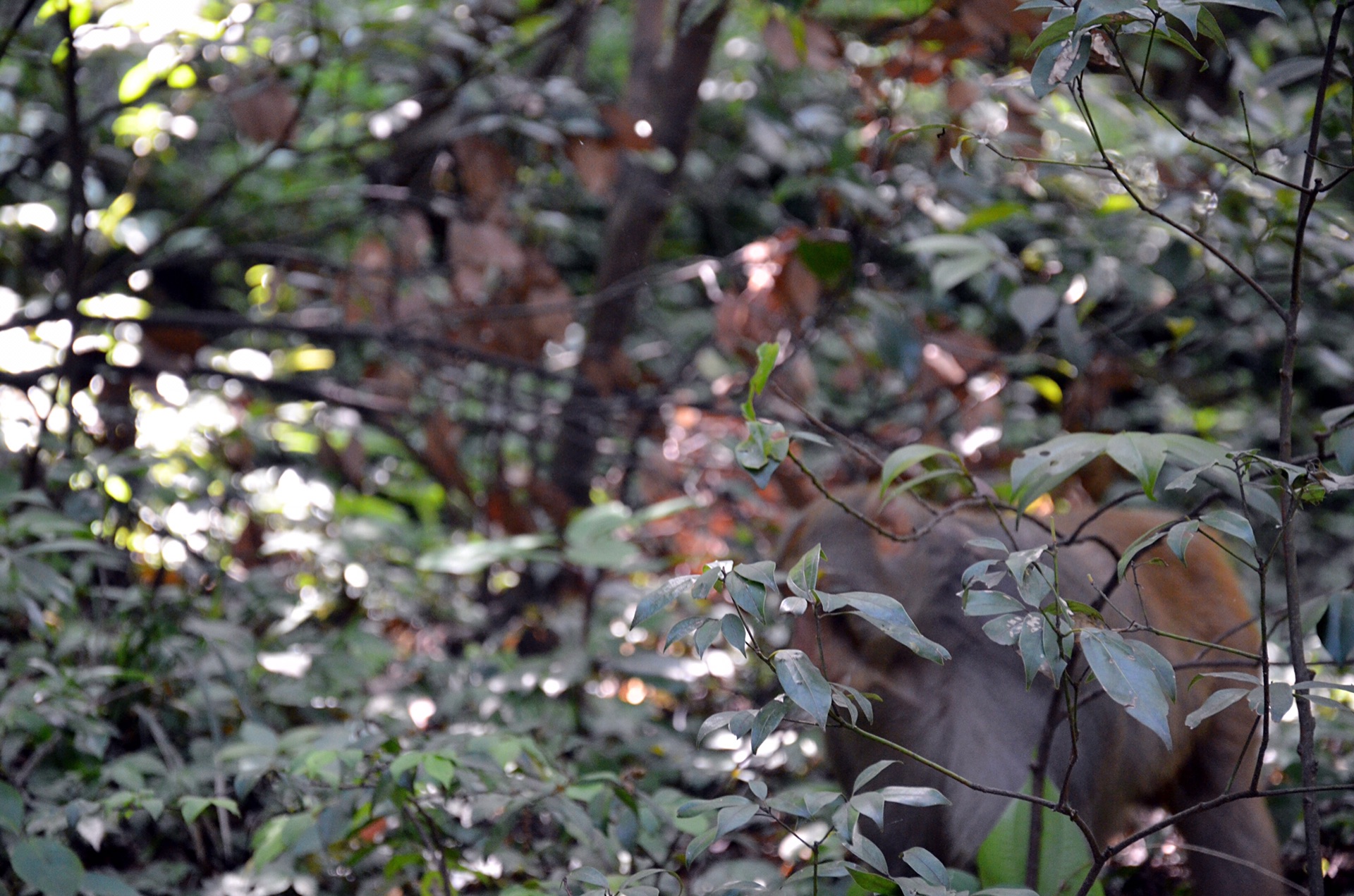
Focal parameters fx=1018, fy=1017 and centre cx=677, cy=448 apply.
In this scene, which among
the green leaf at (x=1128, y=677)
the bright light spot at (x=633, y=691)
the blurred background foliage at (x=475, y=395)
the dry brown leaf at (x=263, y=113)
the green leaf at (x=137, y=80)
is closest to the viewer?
the green leaf at (x=1128, y=677)

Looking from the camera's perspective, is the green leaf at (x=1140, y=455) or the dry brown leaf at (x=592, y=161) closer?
the green leaf at (x=1140, y=455)

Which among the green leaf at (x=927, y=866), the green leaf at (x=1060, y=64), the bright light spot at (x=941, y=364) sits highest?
the green leaf at (x=1060, y=64)

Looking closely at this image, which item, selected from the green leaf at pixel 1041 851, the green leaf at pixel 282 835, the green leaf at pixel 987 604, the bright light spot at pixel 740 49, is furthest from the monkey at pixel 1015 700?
the bright light spot at pixel 740 49

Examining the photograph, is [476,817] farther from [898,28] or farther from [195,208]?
[898,28]

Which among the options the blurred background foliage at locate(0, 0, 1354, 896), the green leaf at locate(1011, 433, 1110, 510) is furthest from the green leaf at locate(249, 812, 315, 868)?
the green leaf at locate(1011, 433, 1110, 510)

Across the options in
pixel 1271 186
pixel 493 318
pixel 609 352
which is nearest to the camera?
pixel 1271 186

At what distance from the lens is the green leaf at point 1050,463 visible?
96 centimetres

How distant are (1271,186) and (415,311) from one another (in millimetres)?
1724

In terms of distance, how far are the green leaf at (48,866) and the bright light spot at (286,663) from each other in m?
0.54

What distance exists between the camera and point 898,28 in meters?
2.08

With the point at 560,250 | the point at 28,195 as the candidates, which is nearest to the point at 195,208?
the point at 28,195

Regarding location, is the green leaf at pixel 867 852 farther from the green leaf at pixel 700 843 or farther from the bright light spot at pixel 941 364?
the bright light spot at pixel 941 364

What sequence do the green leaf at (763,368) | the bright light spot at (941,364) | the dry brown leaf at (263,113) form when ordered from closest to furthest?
the green leaf at (763,368)
the dry brown leaf at (263,113)
the bright light spot at (941,364)

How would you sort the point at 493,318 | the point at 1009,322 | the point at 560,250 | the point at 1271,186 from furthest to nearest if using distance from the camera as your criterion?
1. the point at 560,250
2. the point at 1009,322
3. the point at 493,318
4. the point at 1271,186
